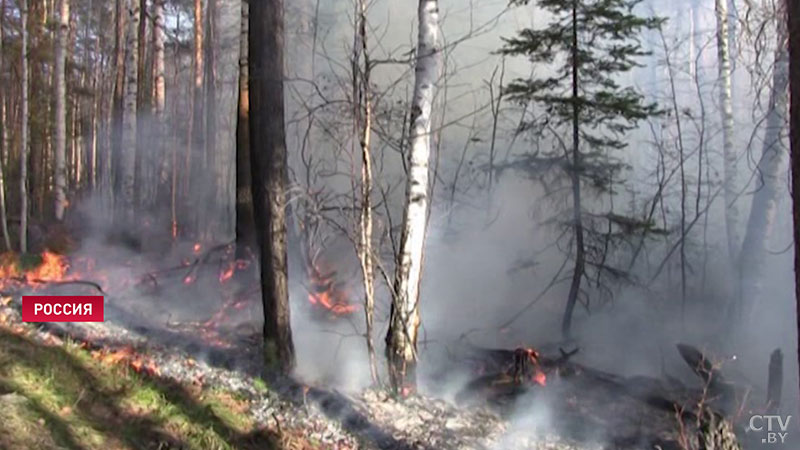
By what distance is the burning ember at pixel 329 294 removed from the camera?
8406 mm

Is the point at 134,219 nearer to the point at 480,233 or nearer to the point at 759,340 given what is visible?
the point at 480,233

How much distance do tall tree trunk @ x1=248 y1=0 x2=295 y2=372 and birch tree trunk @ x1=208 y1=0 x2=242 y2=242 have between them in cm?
1076

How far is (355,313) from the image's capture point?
8.41 metres

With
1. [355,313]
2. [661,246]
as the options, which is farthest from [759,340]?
[355,313]

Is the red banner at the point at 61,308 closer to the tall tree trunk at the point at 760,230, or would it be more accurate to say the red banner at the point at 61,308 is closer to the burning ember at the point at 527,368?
the burning ember at the point at 527,368

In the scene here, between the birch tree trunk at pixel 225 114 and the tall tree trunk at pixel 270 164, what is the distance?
10763 millimetres

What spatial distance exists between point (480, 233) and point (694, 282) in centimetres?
506

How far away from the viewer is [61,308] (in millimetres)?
7258

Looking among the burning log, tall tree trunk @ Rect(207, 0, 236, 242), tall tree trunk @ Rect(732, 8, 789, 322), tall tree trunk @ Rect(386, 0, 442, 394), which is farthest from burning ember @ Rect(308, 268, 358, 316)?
tall tree trunk @ Rect(207, 0, 236, 242)

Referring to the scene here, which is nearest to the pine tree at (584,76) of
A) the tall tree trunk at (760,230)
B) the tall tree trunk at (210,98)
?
the tall tree trunk at (760,230)

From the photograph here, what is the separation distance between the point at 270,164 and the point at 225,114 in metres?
23.1

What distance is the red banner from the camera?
681 cm

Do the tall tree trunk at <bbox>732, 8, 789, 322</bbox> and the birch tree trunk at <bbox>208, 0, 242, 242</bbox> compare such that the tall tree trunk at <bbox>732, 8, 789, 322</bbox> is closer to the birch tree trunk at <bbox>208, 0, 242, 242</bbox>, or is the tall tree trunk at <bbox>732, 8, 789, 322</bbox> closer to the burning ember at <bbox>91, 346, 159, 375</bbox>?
the burning ember at <bbox>91, 346, 159, 375</bbox>

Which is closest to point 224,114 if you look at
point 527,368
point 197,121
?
point 197,121
